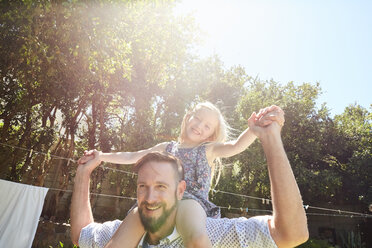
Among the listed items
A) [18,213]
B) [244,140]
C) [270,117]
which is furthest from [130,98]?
[270,117]

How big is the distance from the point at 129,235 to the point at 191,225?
258mm

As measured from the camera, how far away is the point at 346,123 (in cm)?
1725

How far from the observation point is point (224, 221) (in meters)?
1.25

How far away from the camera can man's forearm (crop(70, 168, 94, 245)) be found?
1412 millimetres

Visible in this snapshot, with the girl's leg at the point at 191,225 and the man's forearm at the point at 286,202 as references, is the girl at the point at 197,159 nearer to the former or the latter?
the girl's leg at the point at 191,225

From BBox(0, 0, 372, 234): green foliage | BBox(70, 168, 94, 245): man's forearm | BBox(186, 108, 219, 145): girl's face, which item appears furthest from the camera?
BBox(0, 0, 372, 234): green foliage

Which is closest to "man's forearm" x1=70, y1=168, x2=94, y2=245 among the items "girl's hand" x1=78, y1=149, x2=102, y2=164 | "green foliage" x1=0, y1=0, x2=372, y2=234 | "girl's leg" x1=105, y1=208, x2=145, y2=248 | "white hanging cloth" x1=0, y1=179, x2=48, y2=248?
"girl's hand" x1=78, y1=149, x2=102, y2=164

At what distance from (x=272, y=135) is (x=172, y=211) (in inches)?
19.6

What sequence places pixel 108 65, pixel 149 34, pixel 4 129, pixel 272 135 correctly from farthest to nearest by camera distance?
pixel 4 129 < pixel 149 34 < pixel 108 65 < pixel 272 135

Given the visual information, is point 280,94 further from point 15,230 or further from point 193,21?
point 15,230

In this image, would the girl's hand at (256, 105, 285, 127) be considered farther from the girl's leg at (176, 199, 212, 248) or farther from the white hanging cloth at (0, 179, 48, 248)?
the white hanging cloth at (0, 179, 48, 248)

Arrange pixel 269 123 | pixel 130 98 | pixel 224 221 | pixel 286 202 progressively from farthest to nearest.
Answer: pixel 130 98 → pixel 224 221 → pixel 269 123 → pixel 286 202

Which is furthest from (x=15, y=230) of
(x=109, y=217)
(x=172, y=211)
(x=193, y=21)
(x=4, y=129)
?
(x=109, y=217)

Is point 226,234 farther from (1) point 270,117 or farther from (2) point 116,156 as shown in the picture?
(2) point 116,156
